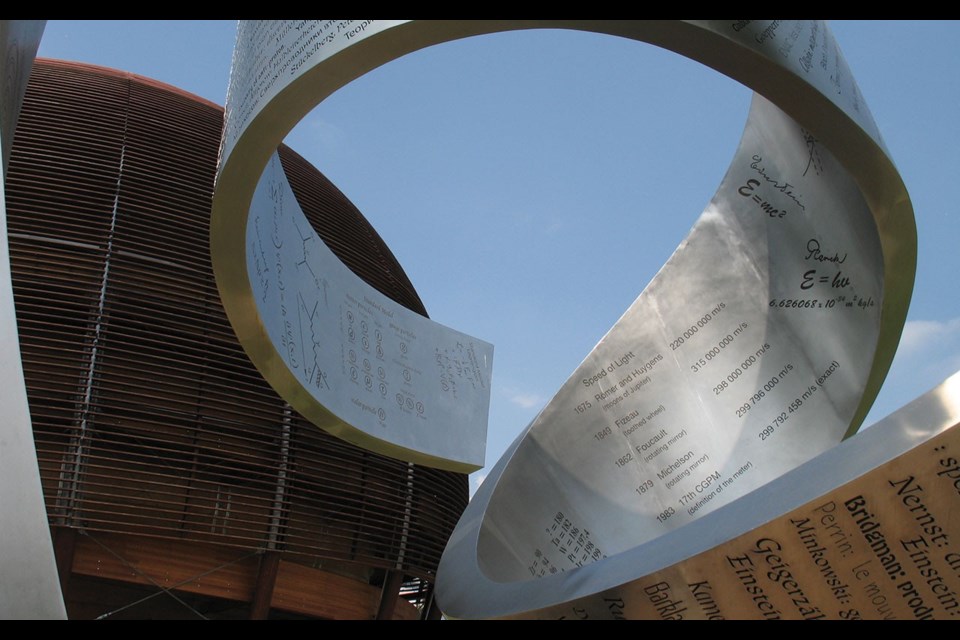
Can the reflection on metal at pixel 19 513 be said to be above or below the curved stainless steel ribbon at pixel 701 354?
below

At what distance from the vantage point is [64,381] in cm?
970

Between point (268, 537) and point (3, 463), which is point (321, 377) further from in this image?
point (3, 463)

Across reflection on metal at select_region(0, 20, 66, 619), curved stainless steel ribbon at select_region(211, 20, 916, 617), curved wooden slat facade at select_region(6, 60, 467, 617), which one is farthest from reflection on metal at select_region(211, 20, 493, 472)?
reflection on metal at select_region(0, 20, 66, 619)

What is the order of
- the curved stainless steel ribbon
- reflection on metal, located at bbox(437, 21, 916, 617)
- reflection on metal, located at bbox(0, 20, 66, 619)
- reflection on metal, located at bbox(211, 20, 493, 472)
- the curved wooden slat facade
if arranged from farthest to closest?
the curved wooden slat facade → reflection on metal, located at bbox(437, 21, 916, 617) → the curved stainless steel ribbon → reflection on metal, located at bbox(211, 20, 493, 472) → reflection on metal, located at bbox(0, 20, 66, 619)

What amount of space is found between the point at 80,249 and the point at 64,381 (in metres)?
1.50

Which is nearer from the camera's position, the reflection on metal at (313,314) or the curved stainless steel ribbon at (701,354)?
the reflection on metal at (313,314)

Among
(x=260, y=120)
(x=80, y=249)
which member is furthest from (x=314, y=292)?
(x=260, y=120)

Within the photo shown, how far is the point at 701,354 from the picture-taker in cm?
773

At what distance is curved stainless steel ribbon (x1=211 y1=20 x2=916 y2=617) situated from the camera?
19.8 ft

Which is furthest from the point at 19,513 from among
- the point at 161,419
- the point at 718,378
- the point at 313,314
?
the point at 161,419

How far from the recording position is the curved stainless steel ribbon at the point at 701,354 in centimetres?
604

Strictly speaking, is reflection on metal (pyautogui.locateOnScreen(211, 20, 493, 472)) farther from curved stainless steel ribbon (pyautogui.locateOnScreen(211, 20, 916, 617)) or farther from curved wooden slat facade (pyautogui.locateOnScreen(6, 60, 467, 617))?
curved wooden slat facade (pyautogui.locateOnScreen(6, 60, 467, 617))

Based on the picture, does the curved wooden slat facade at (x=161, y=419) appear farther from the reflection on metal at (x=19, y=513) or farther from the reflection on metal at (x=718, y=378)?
the reflection on metal at (x=19, y=513)

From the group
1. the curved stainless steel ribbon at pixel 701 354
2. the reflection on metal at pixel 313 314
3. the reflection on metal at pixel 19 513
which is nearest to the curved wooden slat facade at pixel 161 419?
the reflection on metal at pixel 313 314
